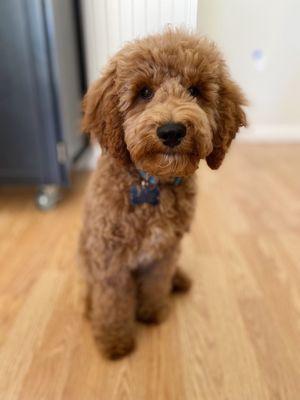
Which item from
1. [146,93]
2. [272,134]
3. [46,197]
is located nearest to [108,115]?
[146,93]

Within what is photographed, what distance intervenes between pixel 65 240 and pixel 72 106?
0.67m

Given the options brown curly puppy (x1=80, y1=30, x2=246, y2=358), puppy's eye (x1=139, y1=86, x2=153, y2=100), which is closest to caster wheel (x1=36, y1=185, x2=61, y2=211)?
brown curly puppy (x1=80, y1=30, x2=246, y2=358)

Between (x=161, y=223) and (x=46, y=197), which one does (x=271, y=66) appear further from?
(x=161, y=223)

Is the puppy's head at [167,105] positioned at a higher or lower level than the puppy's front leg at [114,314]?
higher

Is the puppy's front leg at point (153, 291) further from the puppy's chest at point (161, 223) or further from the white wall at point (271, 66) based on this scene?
the white wall at point (271, 66)

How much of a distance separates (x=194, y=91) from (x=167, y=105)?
3.8 inches

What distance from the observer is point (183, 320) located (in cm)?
103

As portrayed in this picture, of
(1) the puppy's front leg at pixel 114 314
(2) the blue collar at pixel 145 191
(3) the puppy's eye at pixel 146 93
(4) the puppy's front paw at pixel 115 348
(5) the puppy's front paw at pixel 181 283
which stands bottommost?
(5) the puppy's front paw at pixel 181 283

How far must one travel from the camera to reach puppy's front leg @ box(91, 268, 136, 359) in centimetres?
89

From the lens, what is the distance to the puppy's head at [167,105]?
0.66 meters

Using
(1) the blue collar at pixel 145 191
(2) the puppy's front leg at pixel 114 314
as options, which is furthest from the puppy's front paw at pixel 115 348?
(1) the blue collar at pixel 145 191

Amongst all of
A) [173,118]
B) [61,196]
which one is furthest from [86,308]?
[61,196]

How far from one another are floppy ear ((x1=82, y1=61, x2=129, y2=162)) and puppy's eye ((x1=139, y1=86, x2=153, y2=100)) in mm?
57

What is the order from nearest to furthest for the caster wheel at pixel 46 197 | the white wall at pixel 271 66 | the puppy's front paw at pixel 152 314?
the puppy's front paw at pixel 152 314 → the caster wheel at pixel 46 197 → the white wall at pixel 271 66
